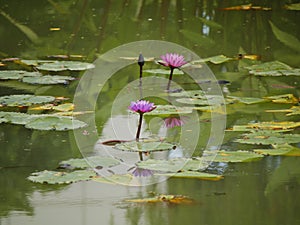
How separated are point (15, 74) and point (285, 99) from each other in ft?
3.63

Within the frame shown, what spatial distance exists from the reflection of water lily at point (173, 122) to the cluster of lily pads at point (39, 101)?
11.1 inches

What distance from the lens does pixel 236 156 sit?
2.31 metres

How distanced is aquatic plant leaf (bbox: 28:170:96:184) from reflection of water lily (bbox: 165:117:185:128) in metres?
0.55

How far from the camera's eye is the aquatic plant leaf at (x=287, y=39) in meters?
3.92

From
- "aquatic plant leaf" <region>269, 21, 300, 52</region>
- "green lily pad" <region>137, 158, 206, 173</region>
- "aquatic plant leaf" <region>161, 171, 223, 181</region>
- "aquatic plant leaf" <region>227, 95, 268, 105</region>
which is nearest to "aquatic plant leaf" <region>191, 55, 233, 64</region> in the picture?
"aquatic plant leaf" <region>269, 21, 300, 52</region>

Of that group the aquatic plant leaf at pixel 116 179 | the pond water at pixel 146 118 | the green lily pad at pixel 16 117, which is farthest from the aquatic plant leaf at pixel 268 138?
the green lily pad at pixel 16 117

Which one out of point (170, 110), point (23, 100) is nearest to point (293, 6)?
point (170, 110)

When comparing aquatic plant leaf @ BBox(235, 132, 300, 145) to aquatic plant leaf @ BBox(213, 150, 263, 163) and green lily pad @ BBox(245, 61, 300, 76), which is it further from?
green lily pad @ BBox(245, 61, 300, 76)

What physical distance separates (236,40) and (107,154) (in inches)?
71.8

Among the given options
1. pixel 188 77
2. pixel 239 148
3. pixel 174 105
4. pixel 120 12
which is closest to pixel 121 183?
pixel 239 148

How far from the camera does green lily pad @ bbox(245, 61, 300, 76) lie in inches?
132

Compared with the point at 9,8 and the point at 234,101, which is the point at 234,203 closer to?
the point at 234,101

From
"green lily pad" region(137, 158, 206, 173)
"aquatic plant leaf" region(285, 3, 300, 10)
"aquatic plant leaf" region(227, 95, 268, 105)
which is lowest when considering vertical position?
"green lily pad" region(137, 158, 206, 173)

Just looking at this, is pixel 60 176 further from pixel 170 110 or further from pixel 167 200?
pixel 170 110
